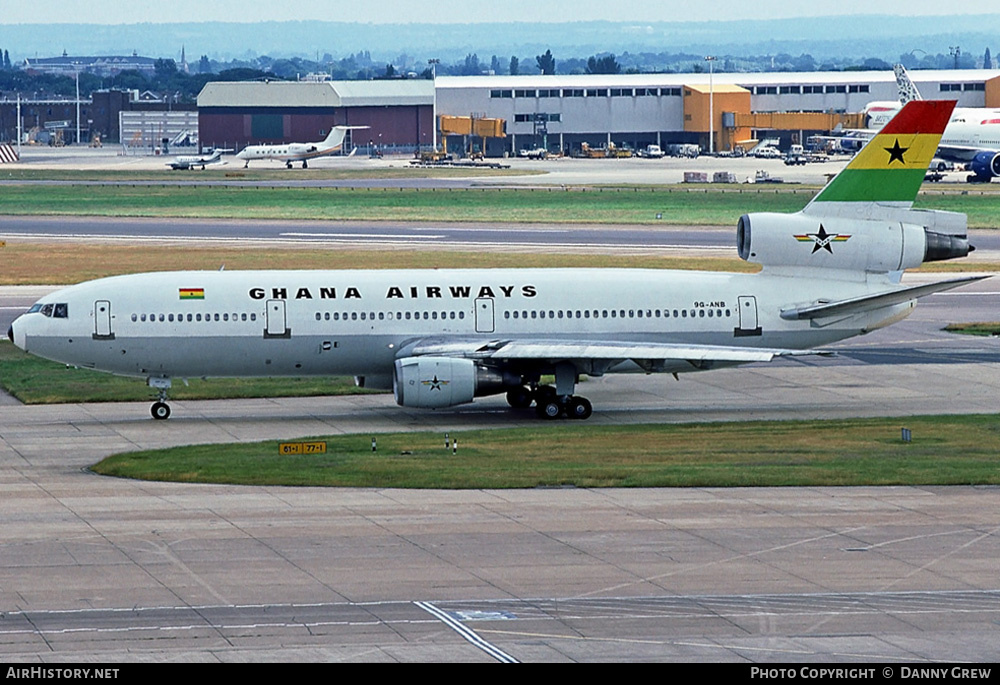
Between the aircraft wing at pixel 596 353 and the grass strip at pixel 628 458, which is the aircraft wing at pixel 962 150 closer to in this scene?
the aircraft wing at pixel 596 353

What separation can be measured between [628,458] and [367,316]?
1168cm

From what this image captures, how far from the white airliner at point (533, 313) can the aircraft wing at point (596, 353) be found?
0.23 ft

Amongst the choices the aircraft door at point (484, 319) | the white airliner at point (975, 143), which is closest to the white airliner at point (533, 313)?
the aircraft door at point (484, 319)

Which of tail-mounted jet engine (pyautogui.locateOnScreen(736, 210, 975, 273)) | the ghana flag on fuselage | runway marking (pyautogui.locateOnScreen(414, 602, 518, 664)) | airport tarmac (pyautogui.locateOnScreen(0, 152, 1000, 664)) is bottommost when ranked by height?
runway marking (pyautogui.locateOnScreen(414, 602, 518, 664))

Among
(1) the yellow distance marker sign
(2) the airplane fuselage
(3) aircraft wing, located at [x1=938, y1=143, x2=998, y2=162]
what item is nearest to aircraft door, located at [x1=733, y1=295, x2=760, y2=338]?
(2) the airplane fuselage

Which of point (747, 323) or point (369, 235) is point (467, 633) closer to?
point (747, 323)

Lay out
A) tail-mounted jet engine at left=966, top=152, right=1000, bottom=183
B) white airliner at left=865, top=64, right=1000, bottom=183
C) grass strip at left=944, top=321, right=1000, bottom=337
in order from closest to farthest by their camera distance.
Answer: grass strip at left=944, top=321, right=1000, bottom=337 < tail-mounted jet engine at left=966, top=152, right=1000, bottom=183 < white airliner at left=865, top=64, right=1000, bottom=183

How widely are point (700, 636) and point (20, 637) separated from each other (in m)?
10.6

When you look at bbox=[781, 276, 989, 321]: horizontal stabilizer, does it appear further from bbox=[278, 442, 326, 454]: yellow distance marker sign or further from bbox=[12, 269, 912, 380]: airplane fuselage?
bbox=[278, 442, 326, 454]: yellow distance marker sign

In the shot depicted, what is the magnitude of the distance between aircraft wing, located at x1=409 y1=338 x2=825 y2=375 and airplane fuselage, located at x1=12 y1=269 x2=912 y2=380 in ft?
1.74

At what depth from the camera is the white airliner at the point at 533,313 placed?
48.0 m

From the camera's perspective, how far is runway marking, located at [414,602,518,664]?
77.6 ft

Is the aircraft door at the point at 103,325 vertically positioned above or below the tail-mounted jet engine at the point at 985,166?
below

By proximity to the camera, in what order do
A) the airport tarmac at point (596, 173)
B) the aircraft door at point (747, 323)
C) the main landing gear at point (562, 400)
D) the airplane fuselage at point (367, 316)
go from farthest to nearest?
the airport tarmac at point (596, 173)
the aircraft door at point (747, 323)
the airplane fuselage at point (367, 316)
the main landing gear at point (562, 400)
